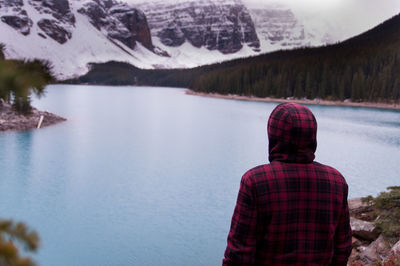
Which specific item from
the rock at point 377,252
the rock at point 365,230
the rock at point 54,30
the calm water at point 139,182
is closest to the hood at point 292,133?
the rock at point 377,252

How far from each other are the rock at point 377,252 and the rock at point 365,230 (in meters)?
0.42

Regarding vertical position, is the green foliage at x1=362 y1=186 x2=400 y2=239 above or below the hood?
below

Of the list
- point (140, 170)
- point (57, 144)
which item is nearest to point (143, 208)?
point (140, 170)

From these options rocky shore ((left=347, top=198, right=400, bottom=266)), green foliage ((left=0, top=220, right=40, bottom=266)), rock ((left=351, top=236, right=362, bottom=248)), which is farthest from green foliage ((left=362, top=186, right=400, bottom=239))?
green foliage ((left=0, top=220, right=40, bottom=266))

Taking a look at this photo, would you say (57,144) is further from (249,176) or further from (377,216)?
(249,176)

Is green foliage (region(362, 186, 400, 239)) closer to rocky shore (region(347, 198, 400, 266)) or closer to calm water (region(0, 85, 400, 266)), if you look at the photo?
rocky shore (region(347, 198, 400, 266))

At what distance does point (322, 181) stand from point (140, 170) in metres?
11.5

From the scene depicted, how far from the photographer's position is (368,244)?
5.54 m

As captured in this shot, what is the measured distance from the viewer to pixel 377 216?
6.09m

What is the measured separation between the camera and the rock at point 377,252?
4.69m

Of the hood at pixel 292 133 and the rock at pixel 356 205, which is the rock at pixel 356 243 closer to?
the rock at pixel 356 205

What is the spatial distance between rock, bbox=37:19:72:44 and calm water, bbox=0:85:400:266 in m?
170

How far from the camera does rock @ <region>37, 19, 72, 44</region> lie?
177575mm

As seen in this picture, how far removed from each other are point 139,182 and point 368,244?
7357mm
